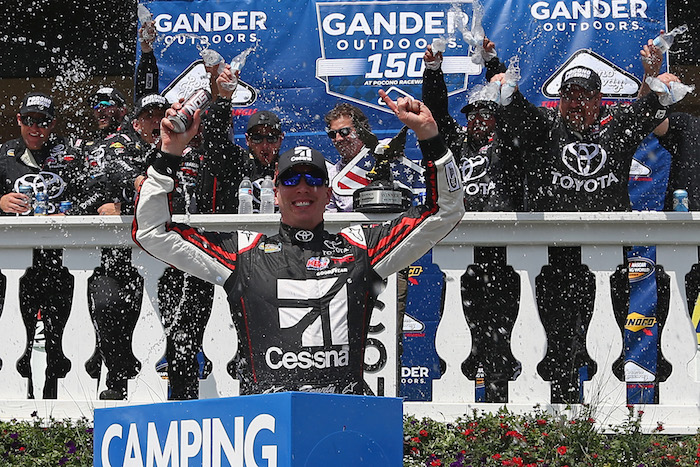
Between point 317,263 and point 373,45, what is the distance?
456 centimetres

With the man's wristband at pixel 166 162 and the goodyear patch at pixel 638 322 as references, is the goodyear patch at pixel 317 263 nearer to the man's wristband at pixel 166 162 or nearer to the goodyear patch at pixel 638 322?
the man's wristband at pixel 166 162

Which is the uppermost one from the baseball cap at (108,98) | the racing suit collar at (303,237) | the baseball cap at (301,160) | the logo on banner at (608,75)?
the logo on banner at (608,75)

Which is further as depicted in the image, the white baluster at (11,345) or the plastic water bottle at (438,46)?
the white baluster at (11,345)

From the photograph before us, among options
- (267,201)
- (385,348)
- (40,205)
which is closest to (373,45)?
(267,201)

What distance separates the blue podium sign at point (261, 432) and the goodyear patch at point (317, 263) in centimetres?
108

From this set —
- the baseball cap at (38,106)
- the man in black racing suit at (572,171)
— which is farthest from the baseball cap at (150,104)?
the man in black racing suit at (572,171)

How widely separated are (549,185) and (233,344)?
2139mm

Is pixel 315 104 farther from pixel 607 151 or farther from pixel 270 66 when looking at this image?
pixel 607 151

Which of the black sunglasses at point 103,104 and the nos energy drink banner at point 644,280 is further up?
the black sunglasses at point 103,104

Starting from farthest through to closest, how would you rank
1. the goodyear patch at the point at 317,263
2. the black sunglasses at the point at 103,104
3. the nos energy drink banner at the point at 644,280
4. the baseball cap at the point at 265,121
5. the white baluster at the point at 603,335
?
1. the nos energy drink banner at the point at 644,280
2. the black sunglasses at the point at 103,104
3. the baseball cap at the point at 265,121
4. the white baluster at the point at 603,335
5. the goodyear patch at the point at 317,263

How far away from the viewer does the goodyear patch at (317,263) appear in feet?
13.1

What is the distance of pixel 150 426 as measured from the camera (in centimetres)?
302

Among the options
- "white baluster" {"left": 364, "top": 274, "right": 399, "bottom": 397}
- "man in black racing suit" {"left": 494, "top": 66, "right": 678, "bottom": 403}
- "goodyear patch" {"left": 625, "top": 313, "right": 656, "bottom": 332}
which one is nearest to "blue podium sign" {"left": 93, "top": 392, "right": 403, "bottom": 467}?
"white baluster" {"left": 364, "top": 274, "right": 399, "bottom": 397}

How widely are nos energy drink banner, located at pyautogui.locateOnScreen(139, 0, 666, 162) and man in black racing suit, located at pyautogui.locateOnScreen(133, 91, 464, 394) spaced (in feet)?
13.0
